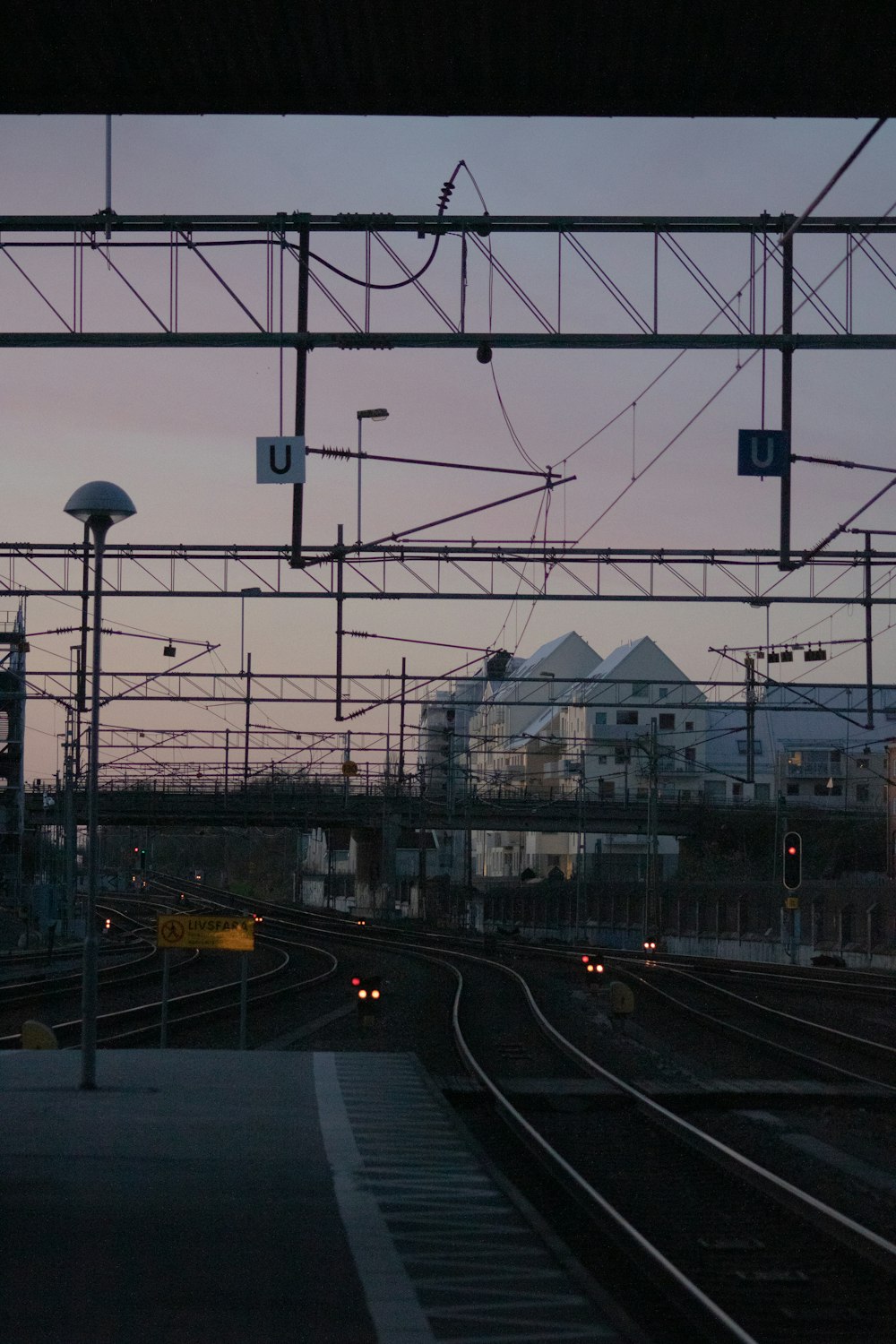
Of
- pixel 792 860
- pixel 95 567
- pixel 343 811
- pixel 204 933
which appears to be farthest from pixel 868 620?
pixel 343 811

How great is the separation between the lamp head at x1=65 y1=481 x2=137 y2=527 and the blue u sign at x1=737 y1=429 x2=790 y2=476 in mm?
8063

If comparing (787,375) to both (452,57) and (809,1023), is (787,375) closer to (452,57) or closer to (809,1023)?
(452,57)

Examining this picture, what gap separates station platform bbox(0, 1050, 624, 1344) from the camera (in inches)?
248

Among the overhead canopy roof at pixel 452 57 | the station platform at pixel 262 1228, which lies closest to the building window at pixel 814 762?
the station platform at pixel 262 1228

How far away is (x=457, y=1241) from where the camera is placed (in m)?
7.90

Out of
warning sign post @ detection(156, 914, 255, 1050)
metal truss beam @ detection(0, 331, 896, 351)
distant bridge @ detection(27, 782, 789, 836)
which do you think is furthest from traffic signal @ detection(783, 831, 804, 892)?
distant bridge @ detection(27, 782, 789, 836)

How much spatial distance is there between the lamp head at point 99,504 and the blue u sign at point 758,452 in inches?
317

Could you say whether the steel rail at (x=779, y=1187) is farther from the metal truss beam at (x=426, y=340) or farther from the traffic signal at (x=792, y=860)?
the traffic signal at (x=792, y=860)

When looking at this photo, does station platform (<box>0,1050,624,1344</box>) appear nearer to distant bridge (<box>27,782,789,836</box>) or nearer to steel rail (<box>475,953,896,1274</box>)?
steel rail (<box>475,953,896,1274</box>)

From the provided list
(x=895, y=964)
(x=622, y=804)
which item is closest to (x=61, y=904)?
(x=622, y=804)

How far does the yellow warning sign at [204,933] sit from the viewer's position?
18.0m

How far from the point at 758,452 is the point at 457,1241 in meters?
11.8

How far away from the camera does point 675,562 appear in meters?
25.3

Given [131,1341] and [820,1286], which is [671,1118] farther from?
[131,1341]
